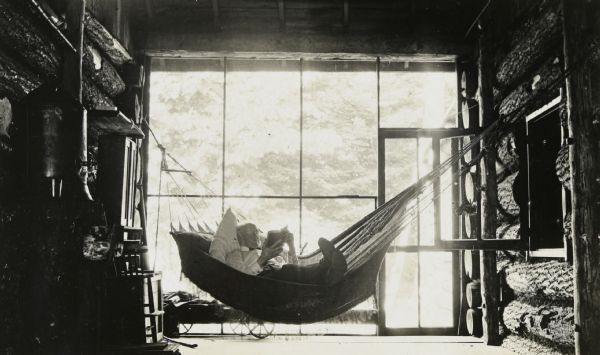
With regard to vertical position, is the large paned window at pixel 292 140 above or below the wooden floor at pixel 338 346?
above

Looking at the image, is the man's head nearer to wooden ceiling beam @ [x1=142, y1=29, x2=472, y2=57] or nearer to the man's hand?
the man's hand

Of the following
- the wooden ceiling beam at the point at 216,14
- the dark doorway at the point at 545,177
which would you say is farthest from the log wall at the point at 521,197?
the wooden ceiling beam at the point at 216,14

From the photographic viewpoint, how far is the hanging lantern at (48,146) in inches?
116

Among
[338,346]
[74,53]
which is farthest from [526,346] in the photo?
[74,53]

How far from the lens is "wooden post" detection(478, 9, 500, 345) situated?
4297mm

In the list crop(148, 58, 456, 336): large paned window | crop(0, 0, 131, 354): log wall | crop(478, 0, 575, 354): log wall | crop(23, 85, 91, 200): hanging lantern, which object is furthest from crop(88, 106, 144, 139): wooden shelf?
crop(148, 58, 456, 336): large paned window

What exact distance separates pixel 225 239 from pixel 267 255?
32cm

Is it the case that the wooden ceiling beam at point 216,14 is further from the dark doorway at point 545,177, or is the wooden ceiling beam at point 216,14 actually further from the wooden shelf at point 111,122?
the dark doorway at point 545,177

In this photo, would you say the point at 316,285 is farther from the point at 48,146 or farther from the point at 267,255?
the point at 48,146

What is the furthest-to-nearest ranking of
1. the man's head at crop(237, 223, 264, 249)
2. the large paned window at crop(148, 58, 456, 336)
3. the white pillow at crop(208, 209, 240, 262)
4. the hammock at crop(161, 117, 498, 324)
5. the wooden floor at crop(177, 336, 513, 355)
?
1. the large paned window at crop(148, 58, 456, 336)
2. the wooden floor at crop(177, 336, 513, 355)
3. the man's head at crop(237, 223, 264, 249)
4. the white pillow at crop(208, 209, 240, 262)
5. the hammock at crop(161, 117, 498, 324)

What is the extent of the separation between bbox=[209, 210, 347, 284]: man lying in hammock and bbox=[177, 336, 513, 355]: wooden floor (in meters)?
0.89

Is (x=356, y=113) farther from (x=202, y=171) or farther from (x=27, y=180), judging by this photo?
(x=27, y=180)

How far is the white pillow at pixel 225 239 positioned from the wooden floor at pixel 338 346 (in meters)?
1.00

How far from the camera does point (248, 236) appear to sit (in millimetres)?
3904
